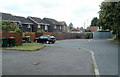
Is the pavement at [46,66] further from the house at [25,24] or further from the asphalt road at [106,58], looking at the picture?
the house at [25,24]

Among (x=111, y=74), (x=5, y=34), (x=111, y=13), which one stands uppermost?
(x=111, y=13)

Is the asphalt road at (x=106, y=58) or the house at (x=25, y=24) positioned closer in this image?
the asphalt road at (x=106, y=58)

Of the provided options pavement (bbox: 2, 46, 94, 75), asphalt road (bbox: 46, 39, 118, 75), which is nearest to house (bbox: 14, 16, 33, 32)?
asphalt road (bbox: 46, 39, 118, 75)

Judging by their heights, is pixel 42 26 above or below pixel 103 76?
above

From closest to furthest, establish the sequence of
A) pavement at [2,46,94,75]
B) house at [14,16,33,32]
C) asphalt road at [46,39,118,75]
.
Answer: pavement at [2,46,94,75]
asphalt road at [46,39,118,75]
house at [14,16,33,32]

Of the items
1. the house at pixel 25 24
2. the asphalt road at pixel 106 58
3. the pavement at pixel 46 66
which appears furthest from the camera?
the house at pixel 25 24

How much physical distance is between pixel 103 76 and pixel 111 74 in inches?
20.3

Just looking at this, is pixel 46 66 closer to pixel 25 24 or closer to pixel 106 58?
pixel 106 58

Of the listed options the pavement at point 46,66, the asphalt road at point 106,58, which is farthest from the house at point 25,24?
the pavement at point 46,66

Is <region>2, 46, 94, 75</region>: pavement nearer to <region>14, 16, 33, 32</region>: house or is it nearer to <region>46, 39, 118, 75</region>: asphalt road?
<region>46, 39, 118, 75</region>: asphalt road

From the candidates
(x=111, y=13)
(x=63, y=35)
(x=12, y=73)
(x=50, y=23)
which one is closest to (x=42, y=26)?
(x=50, y=23)

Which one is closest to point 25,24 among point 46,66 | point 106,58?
point 106,58

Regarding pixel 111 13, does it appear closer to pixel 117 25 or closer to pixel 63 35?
pixel 117 25

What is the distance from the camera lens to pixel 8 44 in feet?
58.1
